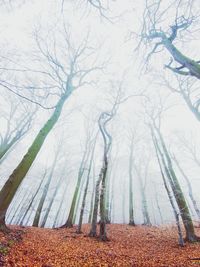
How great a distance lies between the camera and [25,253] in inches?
199

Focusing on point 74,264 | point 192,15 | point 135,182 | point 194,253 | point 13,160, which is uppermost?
point 135,182

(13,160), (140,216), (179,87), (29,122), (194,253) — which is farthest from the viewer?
(140,216)

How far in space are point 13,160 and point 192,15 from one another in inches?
1400

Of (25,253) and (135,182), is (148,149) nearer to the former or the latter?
(25,253)

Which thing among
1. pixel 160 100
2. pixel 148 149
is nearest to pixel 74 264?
pixel 160 100

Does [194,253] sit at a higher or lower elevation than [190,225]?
lower

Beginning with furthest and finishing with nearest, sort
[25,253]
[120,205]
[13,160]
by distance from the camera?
[120,205] → [13,160] → [25,253]

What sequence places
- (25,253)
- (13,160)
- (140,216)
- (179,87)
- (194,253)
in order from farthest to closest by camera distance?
(140,216), (13,160), (179,87), (194,253), (25,253)

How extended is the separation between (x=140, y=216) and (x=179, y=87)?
37855mm

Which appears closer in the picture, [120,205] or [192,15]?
[192,15]

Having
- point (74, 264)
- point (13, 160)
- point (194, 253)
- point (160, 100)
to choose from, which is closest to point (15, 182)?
point (74, 264)

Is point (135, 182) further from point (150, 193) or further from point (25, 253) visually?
point (25, 253)

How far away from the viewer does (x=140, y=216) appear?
137ft

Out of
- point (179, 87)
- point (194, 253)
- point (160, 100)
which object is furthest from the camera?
point (160, 100)
